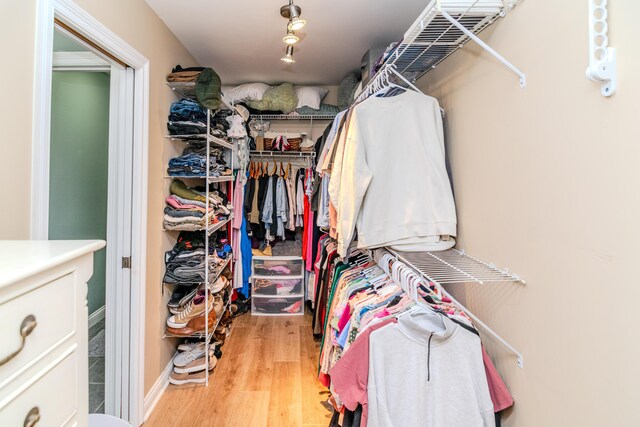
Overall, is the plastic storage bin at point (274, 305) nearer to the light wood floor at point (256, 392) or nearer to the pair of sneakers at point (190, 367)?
the light wood floor at point (256, 392)

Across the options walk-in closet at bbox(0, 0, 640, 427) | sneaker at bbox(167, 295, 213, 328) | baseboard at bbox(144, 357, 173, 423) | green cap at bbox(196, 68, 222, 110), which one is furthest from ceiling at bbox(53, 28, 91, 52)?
baseboard at bbox(144, 357, 173, 423)

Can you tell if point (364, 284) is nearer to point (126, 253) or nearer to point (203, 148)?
point (126, 253)

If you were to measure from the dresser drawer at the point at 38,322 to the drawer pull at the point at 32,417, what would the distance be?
87 millimetres

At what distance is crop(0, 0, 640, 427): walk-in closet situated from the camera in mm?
762

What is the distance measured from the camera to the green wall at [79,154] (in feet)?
8.38

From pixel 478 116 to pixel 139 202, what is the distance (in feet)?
6.12

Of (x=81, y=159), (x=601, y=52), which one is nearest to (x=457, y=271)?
(x=601, y=52)

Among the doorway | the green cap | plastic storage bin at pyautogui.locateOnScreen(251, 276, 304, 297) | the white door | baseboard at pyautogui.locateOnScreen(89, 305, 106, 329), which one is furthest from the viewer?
plastic storage bin at pyautogui.locateOnScreen(251, 276, 304, 297)

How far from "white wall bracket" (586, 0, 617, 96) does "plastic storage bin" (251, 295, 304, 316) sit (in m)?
3.13

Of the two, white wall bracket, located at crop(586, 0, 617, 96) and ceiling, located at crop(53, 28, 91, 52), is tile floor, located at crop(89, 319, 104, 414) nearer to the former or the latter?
ceiling, located at crop(53, 28, 91, 52)

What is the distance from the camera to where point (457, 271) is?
49.3 inches

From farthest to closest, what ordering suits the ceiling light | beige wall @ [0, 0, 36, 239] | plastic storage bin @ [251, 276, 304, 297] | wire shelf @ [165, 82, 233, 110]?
plastic storage bin @ [251, 276, 304, 297] → wire shelf @ [165, 82, 233, 110] → the ceiling light → beige wall @ [0, 0, 36, 239]

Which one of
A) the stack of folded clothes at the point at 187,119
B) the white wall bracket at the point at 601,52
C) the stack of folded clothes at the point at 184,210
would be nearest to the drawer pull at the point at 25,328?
the white wall bracket at the point at 601,52

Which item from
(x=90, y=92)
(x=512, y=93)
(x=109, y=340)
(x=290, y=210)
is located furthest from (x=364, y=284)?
(x=90, y=92)
